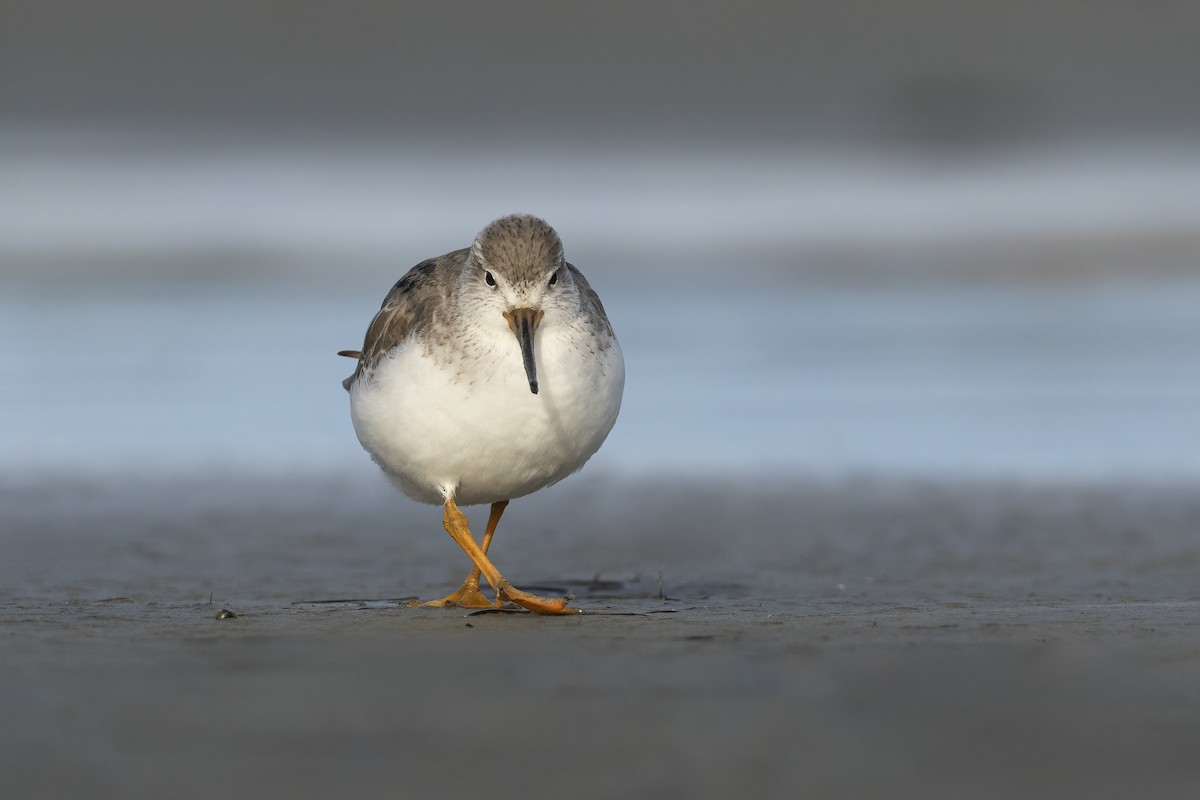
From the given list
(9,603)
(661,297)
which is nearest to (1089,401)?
(661,297)

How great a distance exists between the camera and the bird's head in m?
5.57

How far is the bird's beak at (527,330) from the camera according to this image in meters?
5.30

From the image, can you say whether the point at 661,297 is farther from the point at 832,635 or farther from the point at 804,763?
the point at 804,763

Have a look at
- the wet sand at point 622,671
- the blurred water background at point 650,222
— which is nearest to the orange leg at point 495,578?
the wet sand at point 622,671

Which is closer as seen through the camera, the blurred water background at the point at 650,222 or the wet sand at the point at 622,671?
the wet sand at the point at 622,671

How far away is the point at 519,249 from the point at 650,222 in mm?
13986

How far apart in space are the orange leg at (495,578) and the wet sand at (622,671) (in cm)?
21

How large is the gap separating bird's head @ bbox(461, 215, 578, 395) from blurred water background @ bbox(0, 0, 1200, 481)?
12.1ft

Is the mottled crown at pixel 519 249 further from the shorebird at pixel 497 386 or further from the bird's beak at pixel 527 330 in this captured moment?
the bird's beak at pixel 527 330

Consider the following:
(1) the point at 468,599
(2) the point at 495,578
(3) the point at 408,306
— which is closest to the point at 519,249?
(3) the point at 408,306

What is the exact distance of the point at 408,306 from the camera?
618 cm

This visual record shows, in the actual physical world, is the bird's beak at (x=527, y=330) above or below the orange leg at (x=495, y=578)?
above

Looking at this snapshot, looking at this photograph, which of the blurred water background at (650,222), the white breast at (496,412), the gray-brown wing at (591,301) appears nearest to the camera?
the white breast at (496,412)

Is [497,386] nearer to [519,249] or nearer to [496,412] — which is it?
[496,412]
